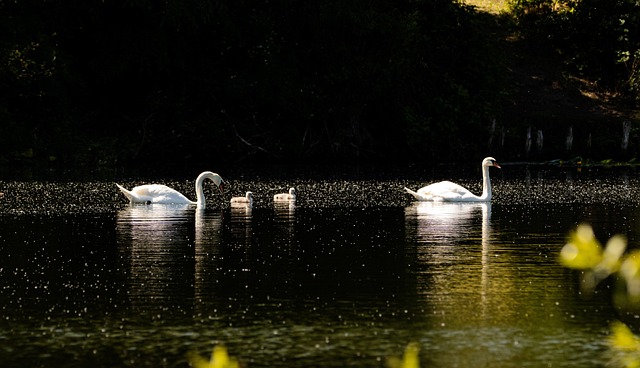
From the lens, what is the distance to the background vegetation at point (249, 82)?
155 ft

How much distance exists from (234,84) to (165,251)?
3209 centimetres

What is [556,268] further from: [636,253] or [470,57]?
[470,57]

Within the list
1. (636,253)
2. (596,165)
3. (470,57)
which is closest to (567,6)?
(470,57)

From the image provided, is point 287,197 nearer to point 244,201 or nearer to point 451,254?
point 244,201

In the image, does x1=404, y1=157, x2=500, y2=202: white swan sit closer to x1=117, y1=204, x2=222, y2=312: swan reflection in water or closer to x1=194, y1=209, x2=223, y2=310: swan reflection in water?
x1=194, y1=209, x2=223, y2=310: swan reflection in water

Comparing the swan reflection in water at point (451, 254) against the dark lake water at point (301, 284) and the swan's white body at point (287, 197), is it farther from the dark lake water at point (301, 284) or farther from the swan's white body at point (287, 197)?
the swan's white body at point (287, 197)

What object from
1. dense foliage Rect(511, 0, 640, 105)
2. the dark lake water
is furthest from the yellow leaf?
dense foliage Rect(511, 0, 640, 105)

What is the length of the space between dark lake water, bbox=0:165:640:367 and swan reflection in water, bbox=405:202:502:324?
0.03 meters

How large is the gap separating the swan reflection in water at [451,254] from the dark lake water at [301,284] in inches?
1.3

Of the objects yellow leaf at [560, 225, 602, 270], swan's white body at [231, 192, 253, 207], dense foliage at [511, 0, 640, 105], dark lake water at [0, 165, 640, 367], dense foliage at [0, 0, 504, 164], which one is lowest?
dark lake water at [0, 165, 640, 367]

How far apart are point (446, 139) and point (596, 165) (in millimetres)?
7100

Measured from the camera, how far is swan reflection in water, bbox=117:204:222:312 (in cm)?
1562

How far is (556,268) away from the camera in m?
17.8

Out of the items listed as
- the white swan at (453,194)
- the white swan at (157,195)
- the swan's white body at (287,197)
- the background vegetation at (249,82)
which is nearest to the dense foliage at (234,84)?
the background vegetation at (249,82)
